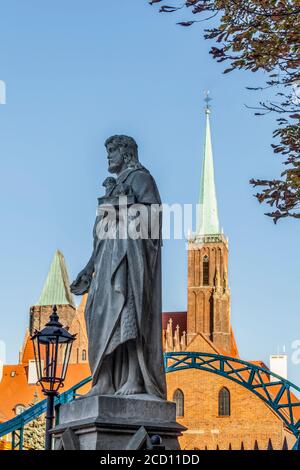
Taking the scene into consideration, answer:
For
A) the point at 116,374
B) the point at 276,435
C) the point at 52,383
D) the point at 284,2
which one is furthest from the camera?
the point at 276,435

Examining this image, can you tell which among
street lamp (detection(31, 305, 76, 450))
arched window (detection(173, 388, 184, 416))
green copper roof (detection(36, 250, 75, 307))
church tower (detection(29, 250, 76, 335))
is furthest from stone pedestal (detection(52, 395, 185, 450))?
green copper roof (detection(36, 250, 75, 307))

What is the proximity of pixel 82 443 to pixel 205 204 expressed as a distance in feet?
236

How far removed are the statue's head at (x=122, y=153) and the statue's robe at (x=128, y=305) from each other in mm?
302

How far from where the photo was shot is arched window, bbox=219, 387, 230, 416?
2159 inches

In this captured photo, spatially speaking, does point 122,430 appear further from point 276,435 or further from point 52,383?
point 276,435

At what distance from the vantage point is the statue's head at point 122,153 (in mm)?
7328

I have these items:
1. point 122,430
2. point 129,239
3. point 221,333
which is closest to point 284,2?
point 129,239

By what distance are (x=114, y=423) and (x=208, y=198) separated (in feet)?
235

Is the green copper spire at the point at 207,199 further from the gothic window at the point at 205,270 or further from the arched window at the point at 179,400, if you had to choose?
the arched window at the point at 179,400

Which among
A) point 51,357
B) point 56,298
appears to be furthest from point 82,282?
point 56,298

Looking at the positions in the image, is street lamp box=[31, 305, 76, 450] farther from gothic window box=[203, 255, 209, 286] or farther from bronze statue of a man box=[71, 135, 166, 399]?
gothic window box=[203, 255, 209, 286]

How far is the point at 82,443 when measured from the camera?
632 centimetres

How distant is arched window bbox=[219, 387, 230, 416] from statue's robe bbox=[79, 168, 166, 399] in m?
49.1
